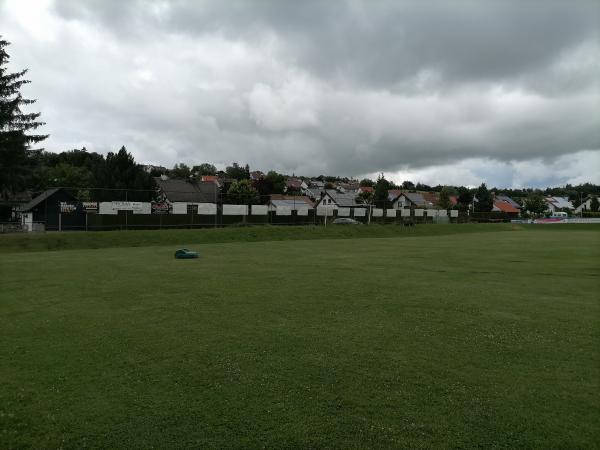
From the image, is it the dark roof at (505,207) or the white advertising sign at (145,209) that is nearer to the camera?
the white advertising sign at (145,209)

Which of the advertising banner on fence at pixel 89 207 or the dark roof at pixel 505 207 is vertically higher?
the dark roof at pixel 505 207

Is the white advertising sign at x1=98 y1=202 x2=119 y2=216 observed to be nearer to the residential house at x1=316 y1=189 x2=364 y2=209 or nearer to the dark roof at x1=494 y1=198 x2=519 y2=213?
the residential house at x1=316 y1=189 x2=364 y2=209

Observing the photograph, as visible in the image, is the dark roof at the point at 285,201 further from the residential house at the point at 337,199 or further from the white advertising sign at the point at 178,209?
the white advertising sign at the point at 178,209

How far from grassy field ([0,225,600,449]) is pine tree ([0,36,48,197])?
33.6 m

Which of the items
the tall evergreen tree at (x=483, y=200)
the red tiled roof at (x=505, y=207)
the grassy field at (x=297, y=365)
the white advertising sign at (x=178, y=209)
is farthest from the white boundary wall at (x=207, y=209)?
the red tiled roof at (x=505, y=207)

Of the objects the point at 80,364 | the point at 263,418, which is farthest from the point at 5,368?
the point at 263,418

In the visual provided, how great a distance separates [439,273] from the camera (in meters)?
16.0

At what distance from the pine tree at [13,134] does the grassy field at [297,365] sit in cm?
3363

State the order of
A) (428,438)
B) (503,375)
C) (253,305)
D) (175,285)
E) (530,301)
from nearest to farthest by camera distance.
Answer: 1. (428,438)
2. (503,375)
3. (253,305)
4. (530,301)
5. (175,285)

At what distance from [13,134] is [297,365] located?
44.2 m

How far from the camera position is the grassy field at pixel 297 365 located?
14.3 ft

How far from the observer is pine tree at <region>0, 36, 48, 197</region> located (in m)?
38.8

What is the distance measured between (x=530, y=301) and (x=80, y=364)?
33.6 feet

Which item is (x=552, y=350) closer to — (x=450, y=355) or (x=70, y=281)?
(x=450, y=355)
